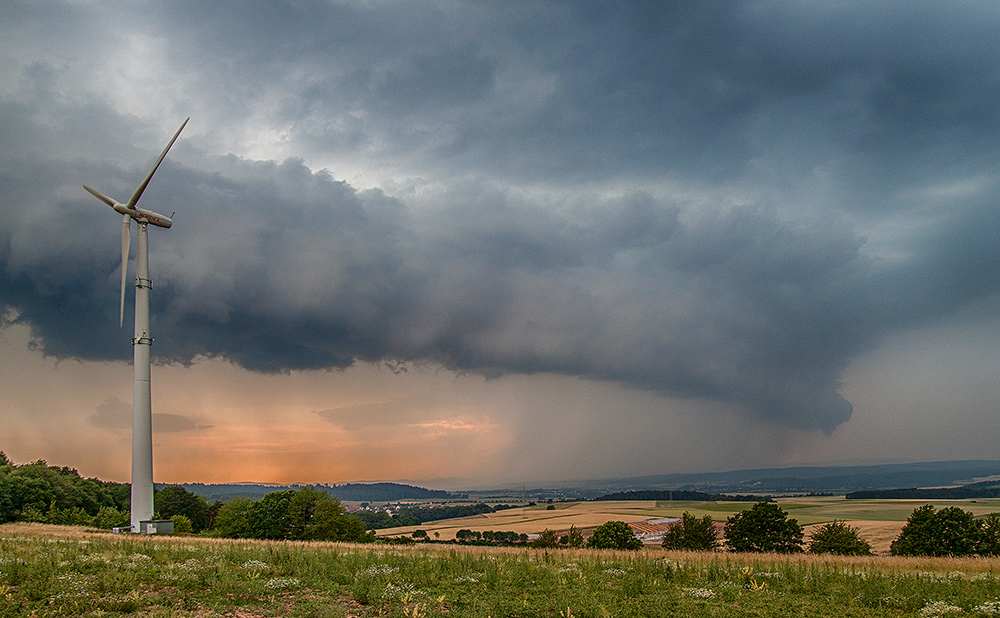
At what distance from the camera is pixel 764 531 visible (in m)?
93.1

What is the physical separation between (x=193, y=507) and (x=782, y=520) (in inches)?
6396

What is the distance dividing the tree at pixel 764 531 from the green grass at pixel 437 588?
241 feet

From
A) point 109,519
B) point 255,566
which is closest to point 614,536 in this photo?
point 255,566

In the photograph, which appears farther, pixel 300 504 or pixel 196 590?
pixel 300 504

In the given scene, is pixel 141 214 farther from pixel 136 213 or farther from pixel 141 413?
pixel 141 413

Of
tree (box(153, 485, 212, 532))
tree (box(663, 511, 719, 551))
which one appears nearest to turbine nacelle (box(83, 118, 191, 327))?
tree (box(663, 511, 719, 551))

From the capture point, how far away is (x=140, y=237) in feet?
252

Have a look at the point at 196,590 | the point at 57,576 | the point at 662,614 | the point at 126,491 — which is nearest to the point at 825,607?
the point at 662,614

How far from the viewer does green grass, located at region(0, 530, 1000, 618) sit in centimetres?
1838

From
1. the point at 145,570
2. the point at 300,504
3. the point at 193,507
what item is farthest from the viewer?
the point at 193,507

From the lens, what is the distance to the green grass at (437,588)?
60.3ft

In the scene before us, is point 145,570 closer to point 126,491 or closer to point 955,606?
point 955,606

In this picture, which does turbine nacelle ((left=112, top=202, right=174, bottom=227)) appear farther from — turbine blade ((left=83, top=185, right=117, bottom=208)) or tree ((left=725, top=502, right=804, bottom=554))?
tree ((left=725, top=502, right=804, bottom=554))

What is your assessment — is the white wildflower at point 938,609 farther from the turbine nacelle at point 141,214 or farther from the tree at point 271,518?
the tree at point 271,518
